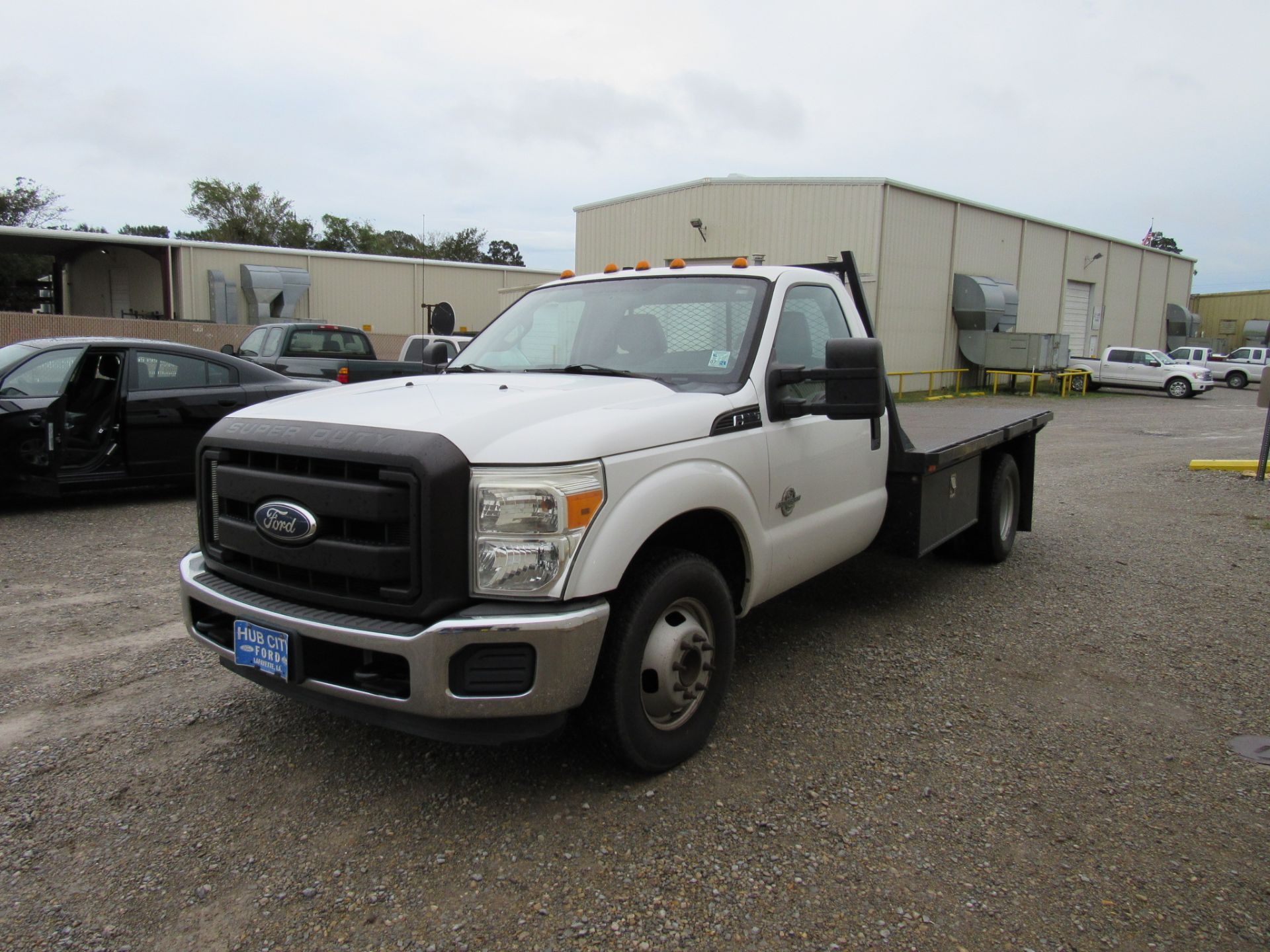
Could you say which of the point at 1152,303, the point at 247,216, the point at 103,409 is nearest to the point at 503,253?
the point at 247,216

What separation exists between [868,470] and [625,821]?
234cm

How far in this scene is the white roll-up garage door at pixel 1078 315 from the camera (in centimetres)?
3516

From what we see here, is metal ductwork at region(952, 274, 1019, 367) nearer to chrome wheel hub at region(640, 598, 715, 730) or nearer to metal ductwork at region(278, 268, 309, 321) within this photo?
metal ductwork at region(278, 268, 309, 321)

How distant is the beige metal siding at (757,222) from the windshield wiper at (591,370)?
19.1 meters

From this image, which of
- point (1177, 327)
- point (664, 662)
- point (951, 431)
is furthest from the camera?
point (1177, 327)

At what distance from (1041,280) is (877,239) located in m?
12.4

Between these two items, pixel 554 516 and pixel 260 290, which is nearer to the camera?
pixel 554 516

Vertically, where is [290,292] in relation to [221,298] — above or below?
above

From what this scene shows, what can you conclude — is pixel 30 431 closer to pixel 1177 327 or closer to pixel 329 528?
pixel 329 528

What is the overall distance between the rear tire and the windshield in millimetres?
3112

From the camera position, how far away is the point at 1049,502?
30.8 feet

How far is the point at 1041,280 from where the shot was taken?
3278 cm

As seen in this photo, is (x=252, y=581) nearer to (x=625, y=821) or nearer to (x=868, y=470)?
(x=625, y=821)

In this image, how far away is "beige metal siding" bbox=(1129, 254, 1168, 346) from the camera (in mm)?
40750
